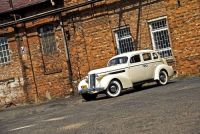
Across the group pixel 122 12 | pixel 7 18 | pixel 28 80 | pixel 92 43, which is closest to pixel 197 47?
pixel 122 12

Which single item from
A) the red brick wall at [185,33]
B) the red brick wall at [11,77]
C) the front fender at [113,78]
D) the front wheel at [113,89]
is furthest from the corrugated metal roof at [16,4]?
the front wheel at [113,89]

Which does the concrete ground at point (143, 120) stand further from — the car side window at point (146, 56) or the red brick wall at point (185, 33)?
the red brick wall at point (185, 33)

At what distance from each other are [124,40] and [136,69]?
15.4ft

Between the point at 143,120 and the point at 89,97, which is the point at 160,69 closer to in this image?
the point at 89,97

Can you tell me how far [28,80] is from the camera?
24594mm

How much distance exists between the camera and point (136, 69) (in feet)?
55.2

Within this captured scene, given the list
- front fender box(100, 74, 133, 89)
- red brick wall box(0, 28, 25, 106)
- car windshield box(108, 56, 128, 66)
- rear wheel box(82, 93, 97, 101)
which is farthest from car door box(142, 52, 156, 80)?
red brick wall box(0, 28, 25, 106)

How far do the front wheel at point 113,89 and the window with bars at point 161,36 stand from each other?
15.7ft

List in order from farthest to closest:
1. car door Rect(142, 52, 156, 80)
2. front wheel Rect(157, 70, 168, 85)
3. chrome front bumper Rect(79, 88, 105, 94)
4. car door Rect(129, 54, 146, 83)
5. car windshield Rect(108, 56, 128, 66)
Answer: front wheel Rect(157, 70, 168, 85) → car door Rect(142, 52, 156, 80) → car windshield Rect(108, 56, 128, 66) → car door Rect(129, 54, 146, 83) → chrome front bumper Rect(79, 88, 105, 94)

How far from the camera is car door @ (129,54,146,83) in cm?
1672

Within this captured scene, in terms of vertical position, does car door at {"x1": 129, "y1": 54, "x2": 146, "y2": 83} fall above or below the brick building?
below

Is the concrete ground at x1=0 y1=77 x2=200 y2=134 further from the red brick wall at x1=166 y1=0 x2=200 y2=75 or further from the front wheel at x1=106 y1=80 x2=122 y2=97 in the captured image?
the red brick wall at x1=166 y1=0 x2=200 y2=75

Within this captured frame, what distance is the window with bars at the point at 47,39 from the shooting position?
24.1 metres

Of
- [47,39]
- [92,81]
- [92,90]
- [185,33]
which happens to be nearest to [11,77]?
[47,39]
